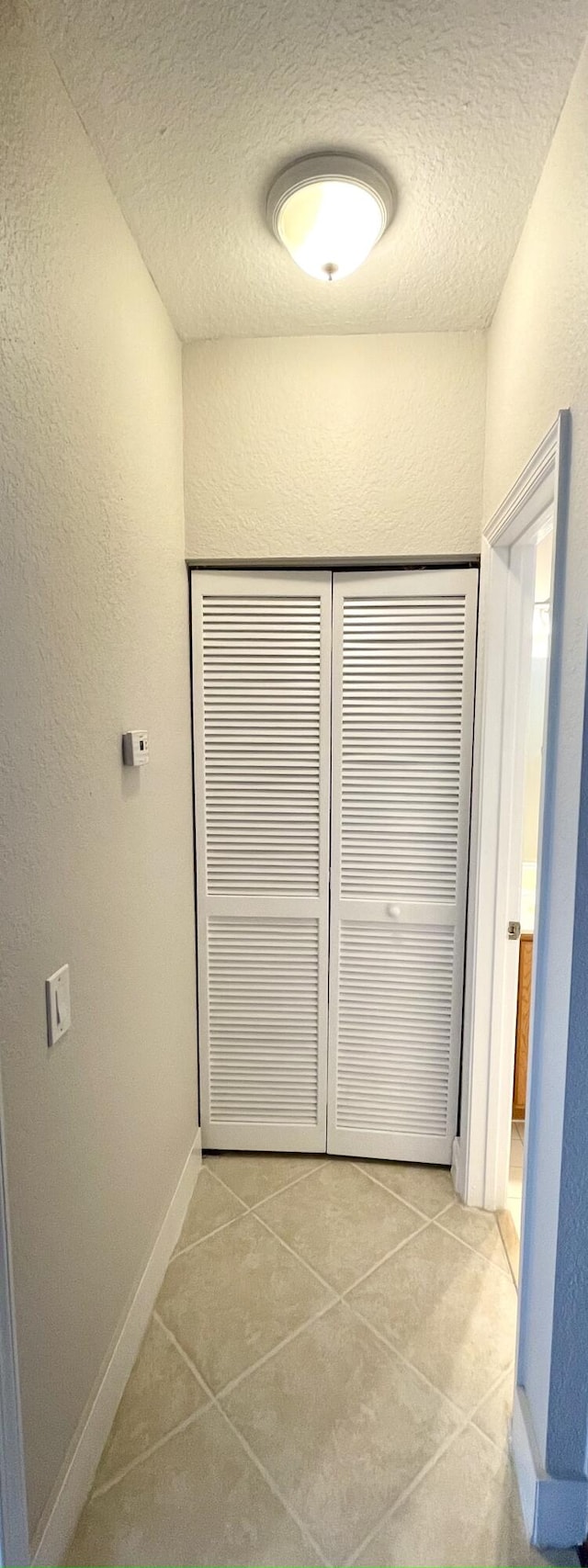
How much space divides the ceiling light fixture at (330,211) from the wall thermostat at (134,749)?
1.01 m

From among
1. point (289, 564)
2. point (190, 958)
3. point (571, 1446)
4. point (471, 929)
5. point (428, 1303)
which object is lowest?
point (428, 1303)

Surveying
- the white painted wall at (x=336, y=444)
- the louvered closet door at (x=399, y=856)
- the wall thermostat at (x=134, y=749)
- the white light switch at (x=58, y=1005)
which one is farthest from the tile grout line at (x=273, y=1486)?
the white painted wall at (x=336, y=444)

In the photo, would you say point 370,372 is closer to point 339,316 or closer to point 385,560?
point 339,316

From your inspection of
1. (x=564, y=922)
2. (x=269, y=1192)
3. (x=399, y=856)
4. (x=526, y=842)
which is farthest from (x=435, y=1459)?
(x=526, y=842)

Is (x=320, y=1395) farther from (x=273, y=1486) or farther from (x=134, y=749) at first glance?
(x=134, y=749)

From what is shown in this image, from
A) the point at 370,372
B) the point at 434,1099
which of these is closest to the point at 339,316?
the point at 370,372

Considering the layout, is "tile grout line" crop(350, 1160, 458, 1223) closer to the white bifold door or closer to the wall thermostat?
the white bifold door

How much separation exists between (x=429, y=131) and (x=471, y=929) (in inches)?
67.2

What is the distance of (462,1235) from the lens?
1784 mm

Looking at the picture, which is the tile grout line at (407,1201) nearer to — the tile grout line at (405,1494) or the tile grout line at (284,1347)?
the tile grout line at (284,1347)

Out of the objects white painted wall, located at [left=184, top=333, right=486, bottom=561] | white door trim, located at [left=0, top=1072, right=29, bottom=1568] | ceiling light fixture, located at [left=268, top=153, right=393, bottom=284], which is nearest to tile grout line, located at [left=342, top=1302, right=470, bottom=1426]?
white door trim, located at [left=0, top=1072, right=29, bottom=1568]

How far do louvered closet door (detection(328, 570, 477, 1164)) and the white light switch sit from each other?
3.33 ft

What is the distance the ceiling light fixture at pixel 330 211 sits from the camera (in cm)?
116

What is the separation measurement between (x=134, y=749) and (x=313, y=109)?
3.74 feet
